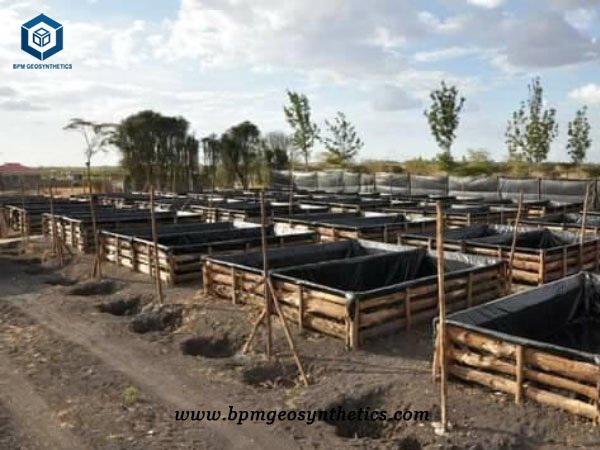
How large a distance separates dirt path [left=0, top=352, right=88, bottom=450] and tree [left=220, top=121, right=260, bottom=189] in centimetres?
4113

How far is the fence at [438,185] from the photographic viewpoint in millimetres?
28594

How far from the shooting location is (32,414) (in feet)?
23.1

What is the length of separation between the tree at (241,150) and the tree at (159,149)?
2535mm

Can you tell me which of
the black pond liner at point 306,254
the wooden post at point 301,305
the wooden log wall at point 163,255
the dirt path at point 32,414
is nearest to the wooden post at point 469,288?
the black pond liner at point 306,254

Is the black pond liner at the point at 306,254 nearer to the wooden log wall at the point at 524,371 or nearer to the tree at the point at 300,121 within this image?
the wooden log wall at the point at 524,371

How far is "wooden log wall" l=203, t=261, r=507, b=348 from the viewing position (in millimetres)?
9047

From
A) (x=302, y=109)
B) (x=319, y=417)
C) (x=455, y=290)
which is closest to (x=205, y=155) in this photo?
(x=302, y=109)

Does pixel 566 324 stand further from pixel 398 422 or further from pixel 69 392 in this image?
pixel 69 392

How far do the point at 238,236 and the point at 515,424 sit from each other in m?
12.6

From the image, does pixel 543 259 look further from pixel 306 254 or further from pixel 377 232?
pixel 377 232

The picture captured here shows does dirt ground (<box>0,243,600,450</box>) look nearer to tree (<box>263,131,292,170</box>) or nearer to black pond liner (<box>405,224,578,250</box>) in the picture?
black pond liner (<box>405,224,578,250</box>)

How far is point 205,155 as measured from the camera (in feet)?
161

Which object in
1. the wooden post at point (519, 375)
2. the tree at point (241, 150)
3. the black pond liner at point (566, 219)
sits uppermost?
the tree at point (241, 150)

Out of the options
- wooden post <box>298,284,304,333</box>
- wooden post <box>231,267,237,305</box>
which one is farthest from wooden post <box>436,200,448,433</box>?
wooden post <box>231,267,237,305</box>
